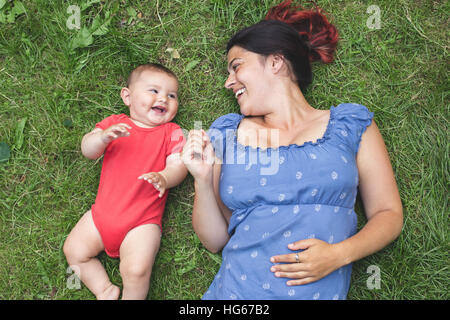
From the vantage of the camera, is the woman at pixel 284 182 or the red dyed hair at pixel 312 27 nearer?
the woman at pixel 284 182

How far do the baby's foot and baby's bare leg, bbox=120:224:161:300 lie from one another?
0.14 metres

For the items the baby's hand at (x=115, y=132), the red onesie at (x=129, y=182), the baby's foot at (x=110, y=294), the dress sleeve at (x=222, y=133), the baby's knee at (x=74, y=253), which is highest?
the baby's hand at (x=115, y=132)

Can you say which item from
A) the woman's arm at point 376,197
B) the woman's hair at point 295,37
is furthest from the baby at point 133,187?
the woman's arm at point 376,197

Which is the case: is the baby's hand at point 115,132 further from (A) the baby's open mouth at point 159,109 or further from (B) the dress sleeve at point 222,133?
(B) the dress sleeve at point 222,133

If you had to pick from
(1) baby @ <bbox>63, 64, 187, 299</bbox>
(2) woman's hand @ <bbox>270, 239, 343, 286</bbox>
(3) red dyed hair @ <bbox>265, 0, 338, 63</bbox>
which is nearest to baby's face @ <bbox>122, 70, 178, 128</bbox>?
(1) baby @ <bbox>63, 64, 187, 299</bbox>

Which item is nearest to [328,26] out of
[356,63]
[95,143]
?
[356,63]

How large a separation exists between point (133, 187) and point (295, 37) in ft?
5.18

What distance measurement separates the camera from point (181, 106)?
3213 millimetres

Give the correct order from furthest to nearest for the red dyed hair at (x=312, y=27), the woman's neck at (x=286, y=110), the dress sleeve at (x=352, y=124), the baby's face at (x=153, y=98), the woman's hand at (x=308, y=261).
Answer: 1. the red dyed hair at (x=312, y=27)
2. the baby's face at (x=153, y=98)
3. the woman's neck at (x=286, y=110)
4. the dress sleeve at (x=352, y=124)
5. the woman's hand at (x=308, y=261)

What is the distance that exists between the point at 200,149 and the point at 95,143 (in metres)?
0.84

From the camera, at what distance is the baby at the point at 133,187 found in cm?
273

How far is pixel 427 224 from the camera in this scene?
289cm

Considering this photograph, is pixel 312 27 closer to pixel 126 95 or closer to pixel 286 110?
pixel 286 110
